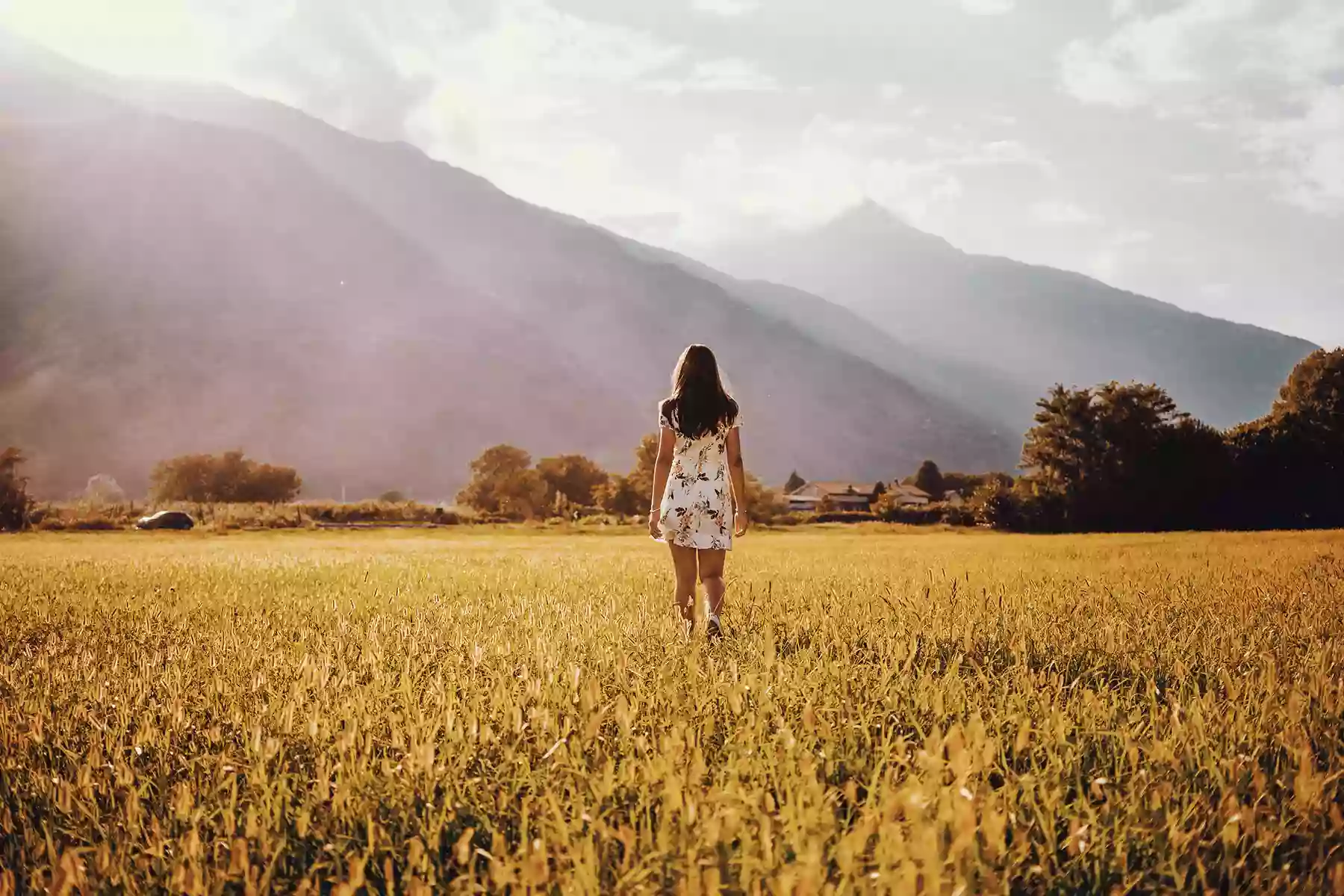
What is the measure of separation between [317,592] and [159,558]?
9.51 metres

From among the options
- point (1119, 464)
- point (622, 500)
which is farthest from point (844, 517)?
point (1119, 464)

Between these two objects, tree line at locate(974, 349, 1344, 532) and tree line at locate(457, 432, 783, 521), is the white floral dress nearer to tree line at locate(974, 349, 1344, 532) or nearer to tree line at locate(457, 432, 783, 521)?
tree line at locate(457, 432, 783, 521)

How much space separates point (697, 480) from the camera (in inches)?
291

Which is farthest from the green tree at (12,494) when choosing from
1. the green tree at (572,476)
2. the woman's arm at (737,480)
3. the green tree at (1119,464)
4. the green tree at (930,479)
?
the green tree at (930,479)

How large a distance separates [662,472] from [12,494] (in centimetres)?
4443

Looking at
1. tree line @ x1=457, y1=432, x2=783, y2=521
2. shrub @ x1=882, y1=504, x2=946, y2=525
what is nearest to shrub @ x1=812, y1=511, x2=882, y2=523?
shrub @ x1=882, y1=504, x2=946, y2=525

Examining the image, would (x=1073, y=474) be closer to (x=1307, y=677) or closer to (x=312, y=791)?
(x=1307, y=677)

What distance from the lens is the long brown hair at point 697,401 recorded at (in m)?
7.23

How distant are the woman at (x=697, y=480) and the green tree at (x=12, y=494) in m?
43.2

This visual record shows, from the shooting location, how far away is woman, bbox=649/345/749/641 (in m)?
7.23

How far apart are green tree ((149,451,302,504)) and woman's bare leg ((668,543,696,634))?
86769 mm

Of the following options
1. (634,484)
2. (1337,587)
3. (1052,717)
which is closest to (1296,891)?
(1052,717)

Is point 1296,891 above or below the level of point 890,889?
below

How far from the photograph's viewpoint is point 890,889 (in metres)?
2.26
